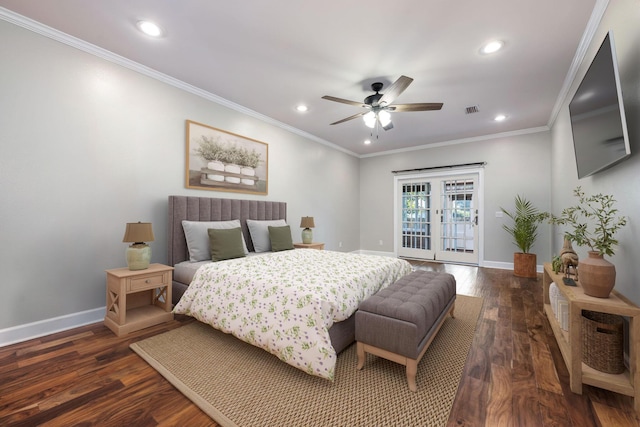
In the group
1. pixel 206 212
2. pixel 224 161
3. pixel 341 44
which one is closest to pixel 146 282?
pixel 206 212

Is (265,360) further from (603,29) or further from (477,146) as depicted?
(477,146)

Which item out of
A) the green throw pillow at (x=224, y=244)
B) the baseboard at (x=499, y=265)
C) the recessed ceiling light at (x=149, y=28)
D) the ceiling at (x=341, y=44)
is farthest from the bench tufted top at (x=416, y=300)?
the baseboard at (x=499, y=265)

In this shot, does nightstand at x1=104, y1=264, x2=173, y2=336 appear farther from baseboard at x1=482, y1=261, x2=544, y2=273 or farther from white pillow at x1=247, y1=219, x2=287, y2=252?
baseboard at x1=482, y1=261, x2=544, y2=273

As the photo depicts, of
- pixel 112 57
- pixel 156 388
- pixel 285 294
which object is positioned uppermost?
pixel 112 57

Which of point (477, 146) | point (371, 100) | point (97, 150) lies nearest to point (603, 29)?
point (371, 100)

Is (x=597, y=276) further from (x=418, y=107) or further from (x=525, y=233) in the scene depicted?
(x=525, y=233)

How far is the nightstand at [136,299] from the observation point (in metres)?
2.41

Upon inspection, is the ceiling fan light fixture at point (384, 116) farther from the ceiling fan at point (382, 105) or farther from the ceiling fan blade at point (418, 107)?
the ceiling fan blade at point (418, 107)

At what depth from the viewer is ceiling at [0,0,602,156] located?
2141 millimetres

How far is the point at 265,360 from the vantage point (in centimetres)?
203

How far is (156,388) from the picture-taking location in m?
1.69

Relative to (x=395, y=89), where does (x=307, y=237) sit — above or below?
below

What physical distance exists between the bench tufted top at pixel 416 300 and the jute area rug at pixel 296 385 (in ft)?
1.11

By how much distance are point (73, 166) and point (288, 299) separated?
2.48 metres
